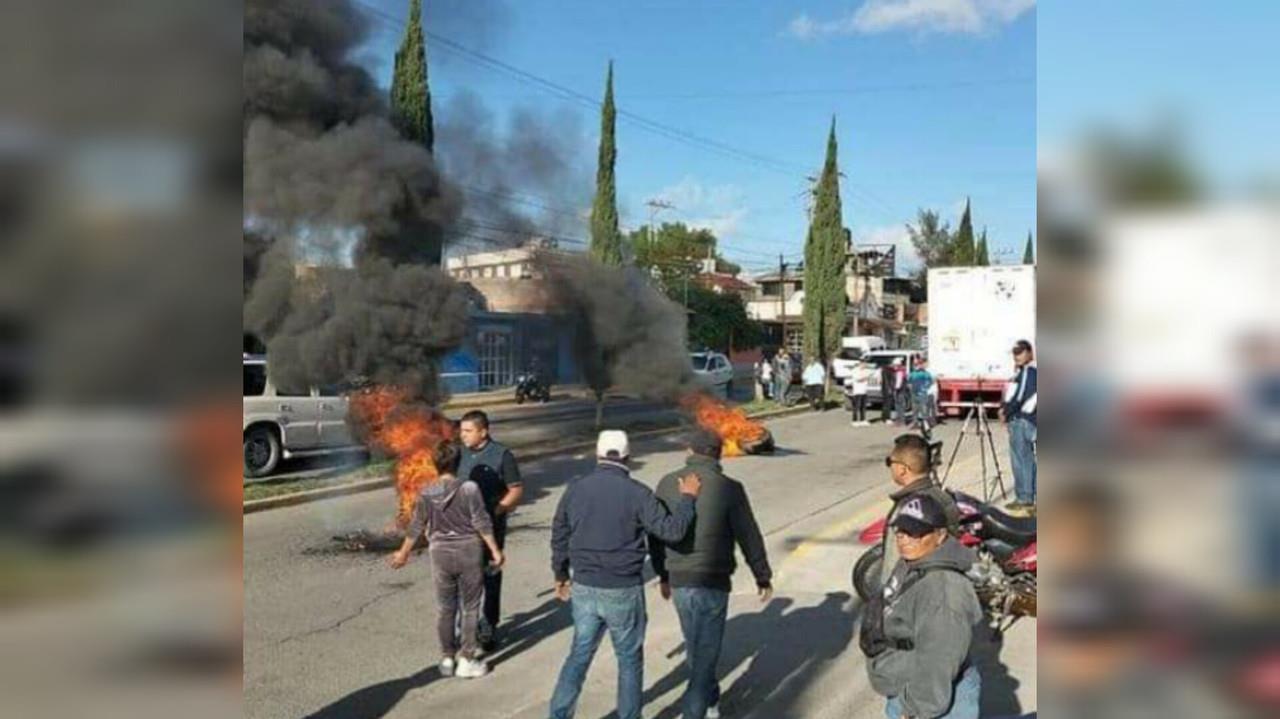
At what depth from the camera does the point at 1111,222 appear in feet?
3.48

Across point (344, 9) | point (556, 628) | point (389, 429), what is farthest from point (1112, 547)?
point (344, 9)

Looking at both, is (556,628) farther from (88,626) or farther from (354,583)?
(88,626)

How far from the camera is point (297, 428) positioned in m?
12.1

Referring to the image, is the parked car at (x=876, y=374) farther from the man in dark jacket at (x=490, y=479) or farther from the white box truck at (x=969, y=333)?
the man in dark jacket at (x=490, y=479)

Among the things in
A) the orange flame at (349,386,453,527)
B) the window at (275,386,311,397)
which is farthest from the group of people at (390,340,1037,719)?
the window at (275,386,311,397)

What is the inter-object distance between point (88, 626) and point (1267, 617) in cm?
126

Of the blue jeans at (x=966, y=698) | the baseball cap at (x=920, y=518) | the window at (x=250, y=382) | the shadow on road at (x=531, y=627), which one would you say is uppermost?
the window at (x=250, y=382)

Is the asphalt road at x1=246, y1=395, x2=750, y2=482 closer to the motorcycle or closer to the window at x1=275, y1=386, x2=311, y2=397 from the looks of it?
the motorcycle

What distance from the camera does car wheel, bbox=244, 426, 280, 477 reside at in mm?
11734

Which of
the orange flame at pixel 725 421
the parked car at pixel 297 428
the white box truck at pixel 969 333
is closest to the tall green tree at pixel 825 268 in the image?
the white box truck at pixel 969 333

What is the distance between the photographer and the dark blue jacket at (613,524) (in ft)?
14.9

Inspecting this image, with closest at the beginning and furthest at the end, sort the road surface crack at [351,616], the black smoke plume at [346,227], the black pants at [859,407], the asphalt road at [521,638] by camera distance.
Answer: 1. the asphalt road at [521,638]
2. the road surface crack at [351,616]
3. the black smoke plume at [346,227]
4. the black pants at [859,407]

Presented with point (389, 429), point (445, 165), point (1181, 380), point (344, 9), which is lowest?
point (389, 429)

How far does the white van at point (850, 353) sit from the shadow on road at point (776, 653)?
19.4m
